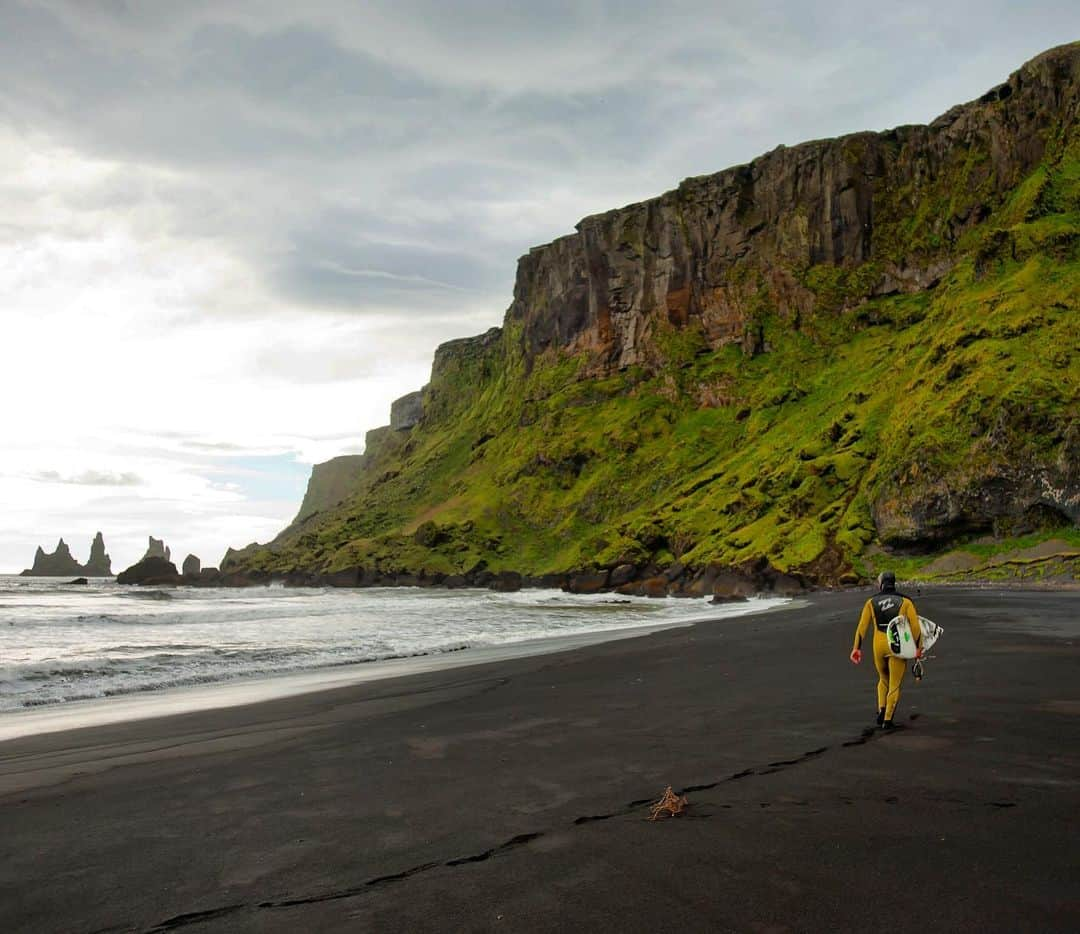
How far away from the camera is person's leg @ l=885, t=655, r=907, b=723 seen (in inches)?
346

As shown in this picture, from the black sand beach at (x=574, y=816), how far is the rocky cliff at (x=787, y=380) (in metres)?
41.2

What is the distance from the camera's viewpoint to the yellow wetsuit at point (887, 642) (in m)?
8.88

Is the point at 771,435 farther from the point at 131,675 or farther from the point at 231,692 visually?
the point at 231,692

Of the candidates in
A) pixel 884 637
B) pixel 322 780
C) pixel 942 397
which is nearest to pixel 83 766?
pixel 322 780

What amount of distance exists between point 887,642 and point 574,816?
5046 millimetres

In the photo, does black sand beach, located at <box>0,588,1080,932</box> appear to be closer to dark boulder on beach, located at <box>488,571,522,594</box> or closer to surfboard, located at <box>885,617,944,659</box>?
surfboard, located at <box>885,617,944,659</box>

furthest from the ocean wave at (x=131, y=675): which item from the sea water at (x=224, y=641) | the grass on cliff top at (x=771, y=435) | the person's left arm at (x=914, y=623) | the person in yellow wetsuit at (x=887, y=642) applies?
the grass on cliff top at (x=771, y=435)

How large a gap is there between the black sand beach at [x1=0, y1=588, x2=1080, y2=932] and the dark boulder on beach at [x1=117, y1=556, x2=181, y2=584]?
12989 cm

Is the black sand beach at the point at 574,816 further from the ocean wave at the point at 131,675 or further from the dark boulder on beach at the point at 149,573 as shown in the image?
the dark boulder on beach at the point at 149,573

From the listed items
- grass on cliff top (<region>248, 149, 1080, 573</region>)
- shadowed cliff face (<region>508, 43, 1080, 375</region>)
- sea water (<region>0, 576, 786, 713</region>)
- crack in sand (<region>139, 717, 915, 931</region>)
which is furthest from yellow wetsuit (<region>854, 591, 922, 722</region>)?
shadowed cliff face (<region>508, 43, 1080, 375</region>)

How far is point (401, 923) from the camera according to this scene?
4.50 meters

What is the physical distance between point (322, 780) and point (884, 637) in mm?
6857

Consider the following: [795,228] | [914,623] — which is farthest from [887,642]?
[795,228]

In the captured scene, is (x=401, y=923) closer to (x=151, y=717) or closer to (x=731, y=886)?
(x=731, y=886)
